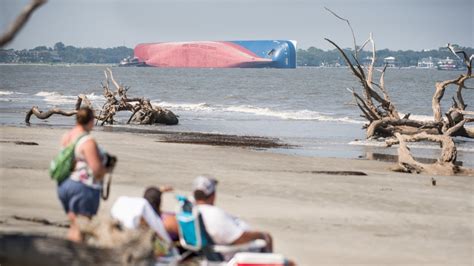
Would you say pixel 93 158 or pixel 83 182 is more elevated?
pixel 93 158

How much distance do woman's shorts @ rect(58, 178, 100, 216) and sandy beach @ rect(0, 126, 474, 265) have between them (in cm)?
177

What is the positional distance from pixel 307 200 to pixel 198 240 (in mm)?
6277

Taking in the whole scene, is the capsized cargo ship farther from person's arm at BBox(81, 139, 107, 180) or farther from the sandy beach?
person's arm at BBox(81, 139, 107, 180)

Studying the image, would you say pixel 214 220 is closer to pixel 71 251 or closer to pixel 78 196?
pixel 78 196

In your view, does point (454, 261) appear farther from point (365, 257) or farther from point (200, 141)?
point (200, 141)

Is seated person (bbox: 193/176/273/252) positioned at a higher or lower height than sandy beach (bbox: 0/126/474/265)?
higher

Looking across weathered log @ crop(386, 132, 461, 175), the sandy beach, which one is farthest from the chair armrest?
weathered log @ crop(386, 132, 461, 175)

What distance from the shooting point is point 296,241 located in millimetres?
10383

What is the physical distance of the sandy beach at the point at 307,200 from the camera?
33.7 ft

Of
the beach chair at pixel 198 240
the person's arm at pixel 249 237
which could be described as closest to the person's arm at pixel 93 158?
the beach chair at pixel 198 240

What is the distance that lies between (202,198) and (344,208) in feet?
18.8

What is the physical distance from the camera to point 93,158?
7559 mm

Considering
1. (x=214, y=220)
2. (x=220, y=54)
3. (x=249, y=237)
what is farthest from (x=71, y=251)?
(x=220, y=54)

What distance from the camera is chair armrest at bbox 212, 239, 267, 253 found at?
7.54 meters
